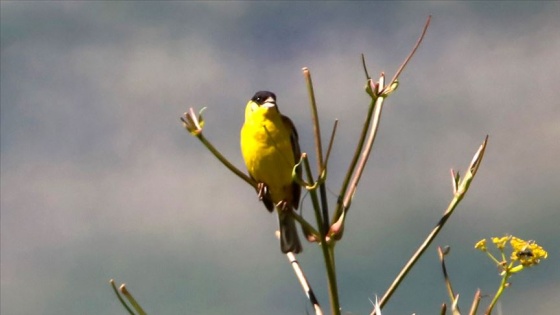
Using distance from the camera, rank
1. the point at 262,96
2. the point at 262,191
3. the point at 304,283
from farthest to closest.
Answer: the point at 262,96
the point at 262,191
the point at 304,283

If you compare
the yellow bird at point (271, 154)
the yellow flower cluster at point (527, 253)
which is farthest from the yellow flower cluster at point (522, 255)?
the yellow bird at point (271, 154)

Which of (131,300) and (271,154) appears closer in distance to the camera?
(131,300)

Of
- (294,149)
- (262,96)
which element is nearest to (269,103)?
(262,96)

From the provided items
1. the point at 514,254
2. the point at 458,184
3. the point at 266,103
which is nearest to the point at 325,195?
the point at 458,184

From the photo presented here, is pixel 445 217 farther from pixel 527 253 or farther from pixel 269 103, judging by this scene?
pixel 269 103

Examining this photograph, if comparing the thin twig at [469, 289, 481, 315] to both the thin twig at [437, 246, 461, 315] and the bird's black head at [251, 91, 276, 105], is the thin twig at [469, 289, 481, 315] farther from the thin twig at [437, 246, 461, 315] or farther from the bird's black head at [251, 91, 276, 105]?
the bird's black head at [251, 91, 276, 105]

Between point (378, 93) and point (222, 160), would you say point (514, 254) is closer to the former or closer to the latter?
point (378, 93)

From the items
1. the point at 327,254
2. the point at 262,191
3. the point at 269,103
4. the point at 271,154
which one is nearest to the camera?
the point at 327,254

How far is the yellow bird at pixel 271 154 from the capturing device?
5.02m

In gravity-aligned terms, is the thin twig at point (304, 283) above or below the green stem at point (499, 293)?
above

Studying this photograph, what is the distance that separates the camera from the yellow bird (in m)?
5.02

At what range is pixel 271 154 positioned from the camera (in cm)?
523

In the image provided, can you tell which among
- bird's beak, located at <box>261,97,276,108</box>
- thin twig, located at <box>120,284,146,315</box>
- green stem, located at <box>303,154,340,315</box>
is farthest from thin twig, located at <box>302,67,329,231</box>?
bird's beak, located at <box>261,97,276,108</box>

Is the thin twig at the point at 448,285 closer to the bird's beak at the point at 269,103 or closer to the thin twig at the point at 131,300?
the thin twig at the point at 131,300
